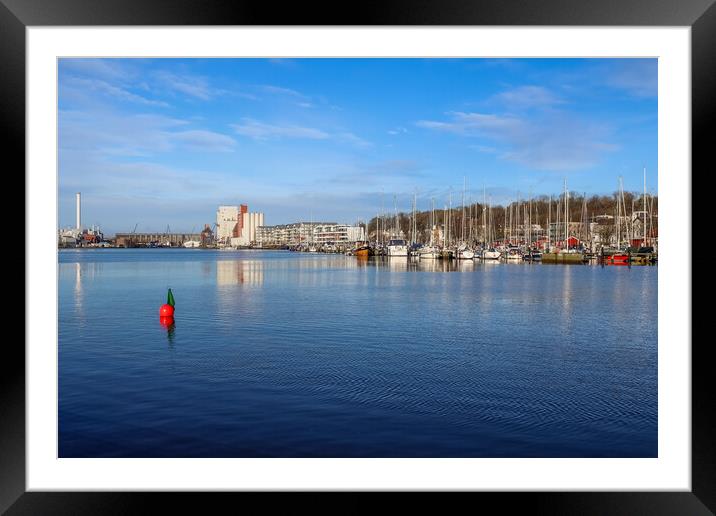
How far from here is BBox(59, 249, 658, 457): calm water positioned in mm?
5117

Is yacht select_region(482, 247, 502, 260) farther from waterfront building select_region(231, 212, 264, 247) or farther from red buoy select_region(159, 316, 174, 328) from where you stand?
waterfront building select_region(231, 212, 264, 247)

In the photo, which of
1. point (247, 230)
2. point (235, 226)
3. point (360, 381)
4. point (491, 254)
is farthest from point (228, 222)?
point (360, 381)

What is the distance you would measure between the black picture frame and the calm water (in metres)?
2.03

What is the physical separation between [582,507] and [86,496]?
2.31m

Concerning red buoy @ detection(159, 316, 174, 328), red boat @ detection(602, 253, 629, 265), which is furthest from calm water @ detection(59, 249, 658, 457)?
red boat @ detection(602, 253, 629, 265)

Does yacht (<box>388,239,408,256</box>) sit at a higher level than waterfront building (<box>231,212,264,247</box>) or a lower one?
lower

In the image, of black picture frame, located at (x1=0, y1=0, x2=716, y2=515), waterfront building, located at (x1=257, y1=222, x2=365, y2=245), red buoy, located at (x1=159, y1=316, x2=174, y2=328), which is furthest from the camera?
waterfront building, located at (x1=257, y1=222, x2=365, y2=245)

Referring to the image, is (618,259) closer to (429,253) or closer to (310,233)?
(429,253)
